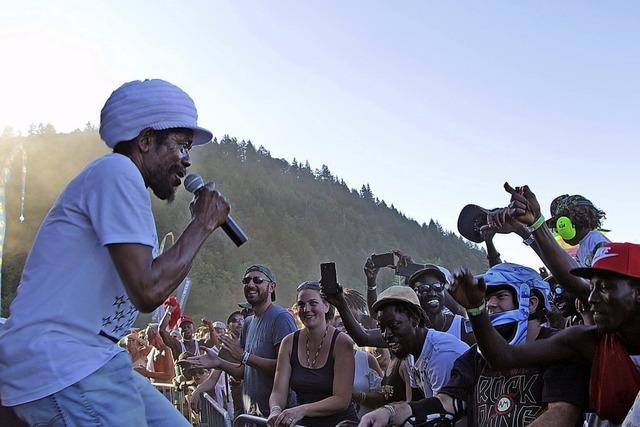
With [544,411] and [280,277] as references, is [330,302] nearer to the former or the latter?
[544,411]

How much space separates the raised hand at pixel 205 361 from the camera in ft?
19.3

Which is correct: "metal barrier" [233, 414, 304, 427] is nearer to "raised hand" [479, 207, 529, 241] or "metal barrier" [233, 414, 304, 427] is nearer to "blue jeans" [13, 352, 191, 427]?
"raised hand" [479, 207, 529, 241]

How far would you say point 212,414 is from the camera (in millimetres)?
7395

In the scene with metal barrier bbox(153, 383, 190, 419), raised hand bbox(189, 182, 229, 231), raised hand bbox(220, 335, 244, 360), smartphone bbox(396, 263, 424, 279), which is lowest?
metal barrier bbox(153, 383, 190, 419)

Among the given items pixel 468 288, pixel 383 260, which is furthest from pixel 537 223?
pixel 383 260

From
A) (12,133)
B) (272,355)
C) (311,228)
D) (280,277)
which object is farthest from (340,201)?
(272,355)

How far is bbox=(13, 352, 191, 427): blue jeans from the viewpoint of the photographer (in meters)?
2.42

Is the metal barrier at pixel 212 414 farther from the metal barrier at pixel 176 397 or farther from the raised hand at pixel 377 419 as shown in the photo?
the raised hand at pixel 377 419

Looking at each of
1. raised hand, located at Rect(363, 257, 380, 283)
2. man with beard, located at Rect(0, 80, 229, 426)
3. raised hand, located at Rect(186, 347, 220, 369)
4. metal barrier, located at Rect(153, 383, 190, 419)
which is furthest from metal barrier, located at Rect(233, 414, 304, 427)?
metal barrier, located at Rect(153, 383, 190, 419)

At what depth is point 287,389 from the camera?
567cm

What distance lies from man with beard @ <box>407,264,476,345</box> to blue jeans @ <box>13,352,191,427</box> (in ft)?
12.1

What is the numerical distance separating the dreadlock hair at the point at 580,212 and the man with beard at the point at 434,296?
1091 mm

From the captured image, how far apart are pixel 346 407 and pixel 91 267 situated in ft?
10.7

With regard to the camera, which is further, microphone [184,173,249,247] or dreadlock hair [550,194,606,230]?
dreadlock hair [550,194,606,230]
